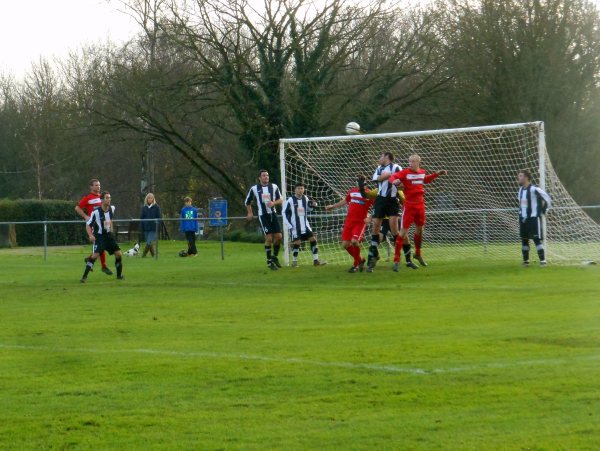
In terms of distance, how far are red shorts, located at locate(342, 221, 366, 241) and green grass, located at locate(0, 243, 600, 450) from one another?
3899 millimetres

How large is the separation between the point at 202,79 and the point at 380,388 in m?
31.6

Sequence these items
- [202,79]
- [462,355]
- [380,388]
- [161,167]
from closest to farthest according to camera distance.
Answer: [380,388] < [462,355] < [202,79] < [161,167]

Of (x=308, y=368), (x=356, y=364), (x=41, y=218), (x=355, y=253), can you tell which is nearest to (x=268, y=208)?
(x=355, y=253)

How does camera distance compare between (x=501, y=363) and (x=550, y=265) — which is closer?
(x=501, y=363)

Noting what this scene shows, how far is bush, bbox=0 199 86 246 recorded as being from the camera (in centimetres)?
4053

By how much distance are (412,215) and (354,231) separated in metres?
1.49

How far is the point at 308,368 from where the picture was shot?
28.0 feet

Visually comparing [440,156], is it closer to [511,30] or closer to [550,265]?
[550,265]

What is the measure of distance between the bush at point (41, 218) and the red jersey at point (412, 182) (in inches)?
878

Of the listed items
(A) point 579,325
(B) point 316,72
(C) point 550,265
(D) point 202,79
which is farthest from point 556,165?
(A) point 579,325

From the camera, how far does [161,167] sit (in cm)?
5688

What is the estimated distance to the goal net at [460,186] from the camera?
23516 mm

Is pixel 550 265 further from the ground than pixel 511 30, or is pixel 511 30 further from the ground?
pixel 511 30

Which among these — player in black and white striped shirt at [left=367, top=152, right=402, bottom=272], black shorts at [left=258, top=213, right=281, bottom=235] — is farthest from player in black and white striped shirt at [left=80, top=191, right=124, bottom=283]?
player in black and white striped shirt at [left=367, top=152, right=402, bottom=272]
